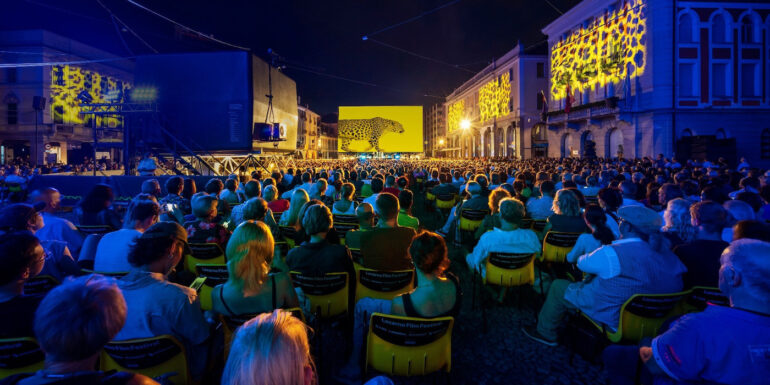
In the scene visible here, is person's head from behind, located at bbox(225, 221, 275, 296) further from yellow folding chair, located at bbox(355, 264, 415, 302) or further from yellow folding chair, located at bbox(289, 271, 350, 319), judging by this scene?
yellow folding chair, located at bbox(355, 264, 415, 302)

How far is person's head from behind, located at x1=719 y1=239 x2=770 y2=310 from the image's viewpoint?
1.78 metres

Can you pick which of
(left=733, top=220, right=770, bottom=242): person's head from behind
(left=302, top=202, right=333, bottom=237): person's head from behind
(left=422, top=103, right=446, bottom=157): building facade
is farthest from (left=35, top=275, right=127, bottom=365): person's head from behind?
(left=422, top=103, right=446, bottom=157): building facade

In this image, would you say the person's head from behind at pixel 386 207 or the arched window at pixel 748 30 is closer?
the person's head from behind at pixel 386 207

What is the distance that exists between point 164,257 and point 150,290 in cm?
24

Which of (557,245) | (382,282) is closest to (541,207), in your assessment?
(557,245)

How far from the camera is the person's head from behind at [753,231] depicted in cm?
291

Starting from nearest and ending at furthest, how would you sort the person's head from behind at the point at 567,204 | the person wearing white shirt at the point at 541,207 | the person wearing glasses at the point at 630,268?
the person wearing glasses at the point at 630,268
the person's head from behind at the point at 567,204
the person wearing white shirt at the point at 541,207

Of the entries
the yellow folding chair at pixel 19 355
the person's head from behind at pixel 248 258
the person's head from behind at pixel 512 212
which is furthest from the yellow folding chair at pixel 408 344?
the person's head from behind at pixel 512 212

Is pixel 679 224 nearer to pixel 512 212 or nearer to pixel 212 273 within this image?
pixel 512 212

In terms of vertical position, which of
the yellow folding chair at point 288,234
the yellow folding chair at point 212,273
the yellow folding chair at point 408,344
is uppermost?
the yellow folding chair at point 288,234

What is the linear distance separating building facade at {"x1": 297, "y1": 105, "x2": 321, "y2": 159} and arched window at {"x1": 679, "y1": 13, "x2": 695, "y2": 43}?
56208 mm

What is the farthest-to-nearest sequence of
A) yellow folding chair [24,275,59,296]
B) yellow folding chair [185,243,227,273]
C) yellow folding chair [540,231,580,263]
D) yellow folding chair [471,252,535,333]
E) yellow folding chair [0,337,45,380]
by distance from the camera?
1. yellow folding chair [540,231,580,263]
2. yellow folding chair [185,243,227,273]
3. yellow folding chair [471,252,535,333]
4. yellow folding chair [24,275,59,296]
5. yellow folding chair [0,337,45,380]

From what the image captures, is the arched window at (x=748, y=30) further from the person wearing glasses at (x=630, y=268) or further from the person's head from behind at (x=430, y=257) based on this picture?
the person's head from behind at (x=430, y=257)

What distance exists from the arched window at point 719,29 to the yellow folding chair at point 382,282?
3342 cm
